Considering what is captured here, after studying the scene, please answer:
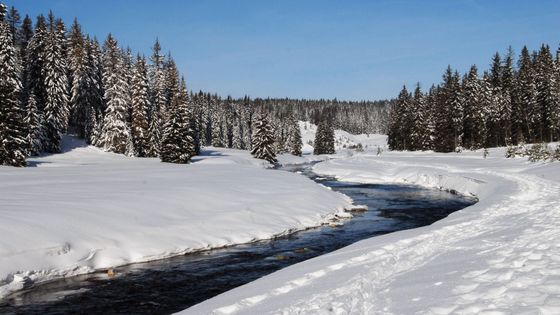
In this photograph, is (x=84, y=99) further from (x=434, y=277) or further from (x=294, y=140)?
(x=434, y=277)

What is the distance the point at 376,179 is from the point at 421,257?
3364cm

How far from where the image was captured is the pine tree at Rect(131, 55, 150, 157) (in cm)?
5756

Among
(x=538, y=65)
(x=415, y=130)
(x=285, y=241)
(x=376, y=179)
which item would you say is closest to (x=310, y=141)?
(x=415, y=130)

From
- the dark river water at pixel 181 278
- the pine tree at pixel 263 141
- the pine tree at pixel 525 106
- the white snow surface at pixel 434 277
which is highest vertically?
the pine tree at pixel 525 106

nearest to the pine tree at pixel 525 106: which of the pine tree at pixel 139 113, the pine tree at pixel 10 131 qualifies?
the pine tree at pixel 139 113

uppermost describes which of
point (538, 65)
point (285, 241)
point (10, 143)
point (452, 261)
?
point (538, 65)

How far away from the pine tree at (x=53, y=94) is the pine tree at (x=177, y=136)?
13.2m

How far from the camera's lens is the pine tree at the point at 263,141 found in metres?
67.5

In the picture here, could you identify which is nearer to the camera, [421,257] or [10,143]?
[421,257]

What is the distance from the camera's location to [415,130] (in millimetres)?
86188

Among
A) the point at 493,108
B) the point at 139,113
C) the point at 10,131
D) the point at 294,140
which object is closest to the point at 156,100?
the point at 139,113

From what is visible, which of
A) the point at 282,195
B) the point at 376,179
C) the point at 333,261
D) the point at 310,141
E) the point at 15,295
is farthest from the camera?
the point at 310,141

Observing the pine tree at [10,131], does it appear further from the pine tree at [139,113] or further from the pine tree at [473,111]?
the pine tree at [473,111]

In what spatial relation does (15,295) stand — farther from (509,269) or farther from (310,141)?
(310,141)
